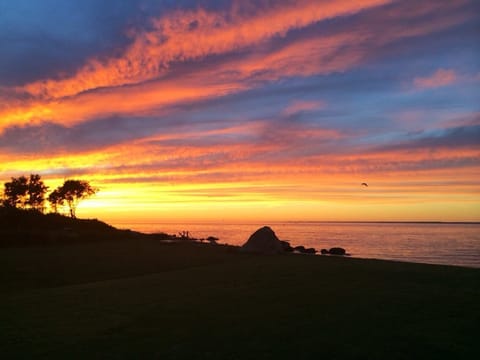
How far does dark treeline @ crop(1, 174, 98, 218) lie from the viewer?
264 ft

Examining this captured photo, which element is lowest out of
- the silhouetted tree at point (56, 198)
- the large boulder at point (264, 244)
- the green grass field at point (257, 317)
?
the green grass field at point (257, 317)

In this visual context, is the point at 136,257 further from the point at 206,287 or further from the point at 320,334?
the point at 320,334

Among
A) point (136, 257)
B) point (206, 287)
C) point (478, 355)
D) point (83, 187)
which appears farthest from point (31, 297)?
point (83, 187)

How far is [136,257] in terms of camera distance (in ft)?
102

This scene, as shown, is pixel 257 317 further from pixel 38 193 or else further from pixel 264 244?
pixel 38 193

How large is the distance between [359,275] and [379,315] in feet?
22.8

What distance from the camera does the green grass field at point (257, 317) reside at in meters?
8.17

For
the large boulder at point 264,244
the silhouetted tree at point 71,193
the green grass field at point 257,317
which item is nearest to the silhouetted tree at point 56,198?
the silhouetted tree at point 71,193

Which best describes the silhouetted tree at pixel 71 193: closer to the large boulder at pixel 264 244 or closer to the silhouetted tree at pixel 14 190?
the silhouetted tree at pixel 14 190

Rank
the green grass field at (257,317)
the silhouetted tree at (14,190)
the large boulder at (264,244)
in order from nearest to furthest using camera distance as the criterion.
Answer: the green grass field at (257,317)
the large boulder at (264,244)
the silhouetted tree at (14,190)

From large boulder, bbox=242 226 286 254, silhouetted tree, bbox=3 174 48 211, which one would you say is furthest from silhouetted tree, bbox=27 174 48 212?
large boulder, bbox=242 226 286 254

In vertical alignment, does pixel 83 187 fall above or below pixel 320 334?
above

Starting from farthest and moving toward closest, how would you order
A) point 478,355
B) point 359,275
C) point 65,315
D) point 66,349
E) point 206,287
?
point 359,275, point 206,287, point 65,315, point 66,349, point 478,355

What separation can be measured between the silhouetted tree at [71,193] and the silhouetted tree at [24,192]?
2.51 metres
